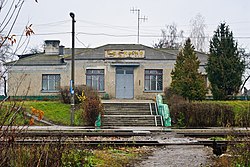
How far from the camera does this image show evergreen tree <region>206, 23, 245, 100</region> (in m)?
37.2

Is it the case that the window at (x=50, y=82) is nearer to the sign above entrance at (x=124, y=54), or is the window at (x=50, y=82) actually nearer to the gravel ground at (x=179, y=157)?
the sign above entrance at (x=124, y=54)

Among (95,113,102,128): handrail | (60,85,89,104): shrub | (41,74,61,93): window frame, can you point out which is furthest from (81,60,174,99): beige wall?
(95,113,102,128): handrail

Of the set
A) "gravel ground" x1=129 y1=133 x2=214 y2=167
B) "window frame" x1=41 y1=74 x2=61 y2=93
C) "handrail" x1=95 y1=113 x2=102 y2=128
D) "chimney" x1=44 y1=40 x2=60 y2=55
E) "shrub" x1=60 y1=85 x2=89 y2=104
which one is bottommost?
"handrail" x1=95 y1=113 x2=102 y2=128

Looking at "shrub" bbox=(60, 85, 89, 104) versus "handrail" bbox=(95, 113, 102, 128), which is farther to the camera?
"shrub" bbox=(60, 85, 89, 104)

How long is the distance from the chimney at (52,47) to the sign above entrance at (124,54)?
9.66 meters

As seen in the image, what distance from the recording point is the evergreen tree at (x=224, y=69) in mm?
37188

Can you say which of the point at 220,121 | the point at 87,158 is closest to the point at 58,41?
the point at 220,121

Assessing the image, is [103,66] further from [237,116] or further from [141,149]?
[141,149]

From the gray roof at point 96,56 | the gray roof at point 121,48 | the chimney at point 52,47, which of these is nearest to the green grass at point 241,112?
the gray roof at point 121,48

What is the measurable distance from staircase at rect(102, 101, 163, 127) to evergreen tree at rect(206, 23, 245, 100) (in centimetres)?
853

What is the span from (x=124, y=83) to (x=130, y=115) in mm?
13375

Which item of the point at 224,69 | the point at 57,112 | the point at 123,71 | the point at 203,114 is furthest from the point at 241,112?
the point at 123,71

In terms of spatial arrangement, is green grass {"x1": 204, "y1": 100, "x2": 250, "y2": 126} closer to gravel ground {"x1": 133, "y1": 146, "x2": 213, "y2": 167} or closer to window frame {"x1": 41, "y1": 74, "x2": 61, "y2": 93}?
gravel ground {"x1": 133, "y1": 146, "x2": 213, "y2": 167}

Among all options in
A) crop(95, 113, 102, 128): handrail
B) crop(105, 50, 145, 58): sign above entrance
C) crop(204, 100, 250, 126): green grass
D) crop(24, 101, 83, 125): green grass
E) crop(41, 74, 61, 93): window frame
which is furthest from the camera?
crop(41, 74, 61, 93): window frame
